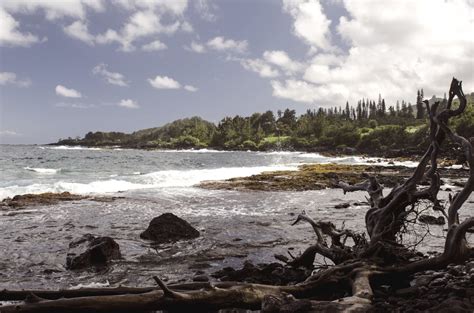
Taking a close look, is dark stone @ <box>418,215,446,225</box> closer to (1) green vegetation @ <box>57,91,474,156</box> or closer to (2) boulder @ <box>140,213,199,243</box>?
(2) boulder @ <box>140,213,199,243</box>

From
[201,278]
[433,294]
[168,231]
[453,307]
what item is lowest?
[201,278]

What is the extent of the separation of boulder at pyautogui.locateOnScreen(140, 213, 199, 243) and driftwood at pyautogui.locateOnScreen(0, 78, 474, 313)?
5.10m

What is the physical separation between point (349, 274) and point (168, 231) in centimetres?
775

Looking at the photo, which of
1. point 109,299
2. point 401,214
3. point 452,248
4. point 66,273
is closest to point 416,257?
point 401,214

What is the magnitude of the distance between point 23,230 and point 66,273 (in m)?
6.57

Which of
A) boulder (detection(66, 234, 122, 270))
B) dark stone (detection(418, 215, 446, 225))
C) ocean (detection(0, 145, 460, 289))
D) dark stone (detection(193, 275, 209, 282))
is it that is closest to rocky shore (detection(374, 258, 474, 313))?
ocean (detection(0, 145, 460, 289))

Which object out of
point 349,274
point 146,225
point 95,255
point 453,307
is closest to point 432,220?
point 349,274

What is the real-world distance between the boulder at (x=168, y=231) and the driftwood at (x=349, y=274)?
510cm

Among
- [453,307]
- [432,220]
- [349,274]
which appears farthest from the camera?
[432,220]

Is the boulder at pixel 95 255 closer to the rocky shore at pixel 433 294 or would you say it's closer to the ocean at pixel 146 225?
the ocean at pixel 146 225

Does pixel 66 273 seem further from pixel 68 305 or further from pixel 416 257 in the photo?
pixel 416 257

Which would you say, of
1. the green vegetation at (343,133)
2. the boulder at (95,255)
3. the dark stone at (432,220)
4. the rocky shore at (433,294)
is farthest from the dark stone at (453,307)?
the green vegetation at (343,133)

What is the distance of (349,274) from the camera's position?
7.29 metres

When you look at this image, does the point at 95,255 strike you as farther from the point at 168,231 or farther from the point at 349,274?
the point at 349,274
